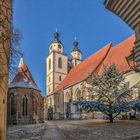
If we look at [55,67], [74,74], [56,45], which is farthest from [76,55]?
[74,74]

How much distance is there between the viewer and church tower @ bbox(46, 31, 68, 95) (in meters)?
65.4

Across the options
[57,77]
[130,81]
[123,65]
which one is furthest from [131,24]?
[57,77]

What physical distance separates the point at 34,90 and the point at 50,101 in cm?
2094

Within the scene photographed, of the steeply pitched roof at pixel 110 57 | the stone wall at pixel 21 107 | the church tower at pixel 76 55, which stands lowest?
the stone wall at pixel 21 107

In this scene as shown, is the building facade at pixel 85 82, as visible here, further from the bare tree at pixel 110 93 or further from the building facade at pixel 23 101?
the building facade at pixel 23 101

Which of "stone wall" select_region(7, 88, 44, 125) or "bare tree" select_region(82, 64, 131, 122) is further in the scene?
"stone wall" select_region(7, 88, 44, 125)

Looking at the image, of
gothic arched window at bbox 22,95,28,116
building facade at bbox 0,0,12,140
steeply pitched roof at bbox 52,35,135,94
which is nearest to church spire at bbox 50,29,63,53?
steeply pitched roof at bbox 52,35,135,94

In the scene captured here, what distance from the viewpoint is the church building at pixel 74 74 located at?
35.1 m

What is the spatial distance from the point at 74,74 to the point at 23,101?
17.6m

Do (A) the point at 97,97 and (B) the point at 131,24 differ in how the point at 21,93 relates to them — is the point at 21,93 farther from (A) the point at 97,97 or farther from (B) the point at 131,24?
(B) the point at 131,24

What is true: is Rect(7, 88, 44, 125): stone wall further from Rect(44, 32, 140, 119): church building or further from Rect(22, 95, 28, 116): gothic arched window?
Rect(44, 32, 140, 119): church building

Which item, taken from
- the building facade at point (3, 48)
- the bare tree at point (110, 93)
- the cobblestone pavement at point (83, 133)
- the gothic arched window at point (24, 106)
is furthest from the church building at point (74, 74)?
the building facade at point (3, 48)

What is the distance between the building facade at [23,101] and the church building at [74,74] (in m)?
5.13

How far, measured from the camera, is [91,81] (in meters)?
26.8
